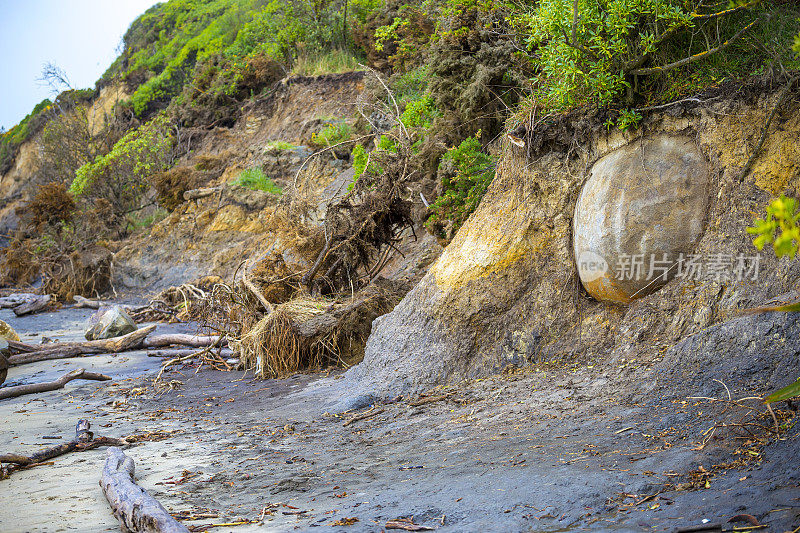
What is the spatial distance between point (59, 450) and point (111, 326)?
307 inches

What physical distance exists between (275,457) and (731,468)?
3.38 meters

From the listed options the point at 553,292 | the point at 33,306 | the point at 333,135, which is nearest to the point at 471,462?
the point at 553,292

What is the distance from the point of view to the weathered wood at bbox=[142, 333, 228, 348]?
36.7ft

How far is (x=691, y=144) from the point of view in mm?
5605

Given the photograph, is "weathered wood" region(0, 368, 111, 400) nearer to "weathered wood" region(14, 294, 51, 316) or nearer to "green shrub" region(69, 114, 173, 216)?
"weathered wood" region(14, 294, 51, 316)

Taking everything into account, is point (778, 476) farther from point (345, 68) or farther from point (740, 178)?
point (345, 68)

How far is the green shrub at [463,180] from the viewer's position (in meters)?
8.73

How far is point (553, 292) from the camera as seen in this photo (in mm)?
6348

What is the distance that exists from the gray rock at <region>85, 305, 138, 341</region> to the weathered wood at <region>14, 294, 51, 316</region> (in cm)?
603

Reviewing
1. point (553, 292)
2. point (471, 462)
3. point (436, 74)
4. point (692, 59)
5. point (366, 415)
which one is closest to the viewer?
point (471, 462)

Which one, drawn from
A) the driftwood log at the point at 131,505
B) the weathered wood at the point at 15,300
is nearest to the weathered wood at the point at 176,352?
the driftwood log at the point at 131,505

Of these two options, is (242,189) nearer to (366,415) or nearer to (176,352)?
(176,352)

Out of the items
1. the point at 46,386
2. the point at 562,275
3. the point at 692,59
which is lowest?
the point at 562,275

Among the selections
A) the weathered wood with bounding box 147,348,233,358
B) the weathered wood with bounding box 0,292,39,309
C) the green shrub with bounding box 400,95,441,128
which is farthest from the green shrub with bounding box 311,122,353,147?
the weathered wood with bounding box 0,292,39,309
